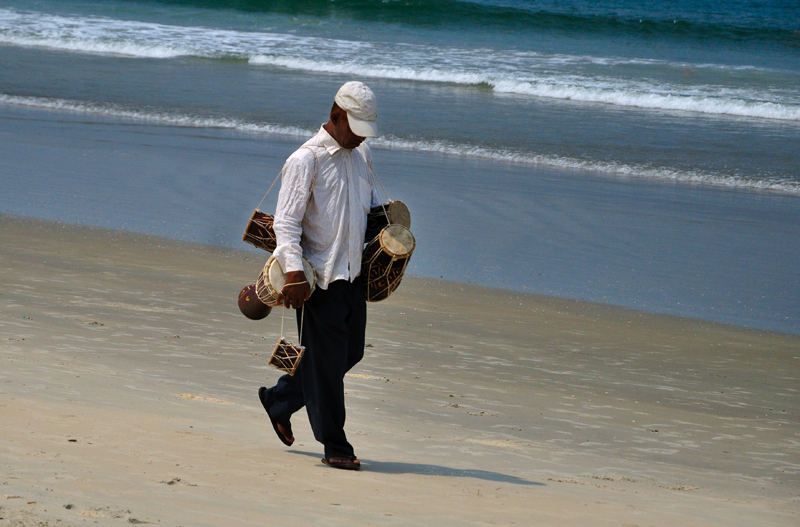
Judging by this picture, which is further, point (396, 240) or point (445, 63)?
point (445, 63)

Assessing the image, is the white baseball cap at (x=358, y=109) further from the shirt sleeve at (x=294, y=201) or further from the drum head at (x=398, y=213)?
the drum head at (x=398, y=213)

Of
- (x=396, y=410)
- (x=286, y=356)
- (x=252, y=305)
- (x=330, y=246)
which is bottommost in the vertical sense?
(x=396, y=410)

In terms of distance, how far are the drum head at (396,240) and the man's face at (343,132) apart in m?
0.38

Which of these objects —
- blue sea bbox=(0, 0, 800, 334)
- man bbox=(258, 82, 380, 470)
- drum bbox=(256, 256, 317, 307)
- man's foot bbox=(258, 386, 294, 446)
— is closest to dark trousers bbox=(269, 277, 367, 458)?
man bbox=(258, 82, 380, 470)

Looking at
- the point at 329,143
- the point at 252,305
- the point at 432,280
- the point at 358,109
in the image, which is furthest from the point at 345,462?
the point at 432,280

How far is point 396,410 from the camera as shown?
196 inches

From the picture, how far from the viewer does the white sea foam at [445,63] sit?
67.8ft

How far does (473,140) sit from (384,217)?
37.6ft

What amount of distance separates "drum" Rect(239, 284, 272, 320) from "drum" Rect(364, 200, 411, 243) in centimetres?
53

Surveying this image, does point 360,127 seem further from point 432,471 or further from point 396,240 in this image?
point 432,471

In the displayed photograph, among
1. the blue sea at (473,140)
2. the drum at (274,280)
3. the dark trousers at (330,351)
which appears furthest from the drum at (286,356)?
the blue sea at (473,140)

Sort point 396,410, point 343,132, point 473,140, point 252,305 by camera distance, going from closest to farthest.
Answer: point 343,132, point 252,305, point 396,410, point 473,140

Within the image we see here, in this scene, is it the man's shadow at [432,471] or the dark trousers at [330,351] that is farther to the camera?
the man's shadow at [432,471]

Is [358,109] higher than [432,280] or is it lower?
higher
